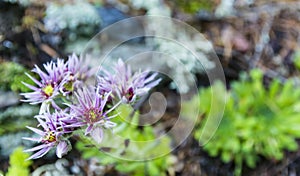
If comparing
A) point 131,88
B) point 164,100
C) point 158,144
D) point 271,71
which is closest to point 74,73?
point 131,88

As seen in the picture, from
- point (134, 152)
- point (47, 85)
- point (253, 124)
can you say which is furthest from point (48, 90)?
point (253, 124)

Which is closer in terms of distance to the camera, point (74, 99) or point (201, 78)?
point (74, 99)

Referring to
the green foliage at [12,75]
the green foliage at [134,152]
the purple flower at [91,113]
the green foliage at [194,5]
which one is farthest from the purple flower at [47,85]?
the green foliage at [194,5]

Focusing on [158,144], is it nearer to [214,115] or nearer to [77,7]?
[214,115]

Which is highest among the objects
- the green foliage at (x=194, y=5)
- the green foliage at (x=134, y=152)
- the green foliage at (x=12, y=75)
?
the green foliage at (x=194, y=5)

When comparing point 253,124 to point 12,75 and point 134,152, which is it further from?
point 12,75

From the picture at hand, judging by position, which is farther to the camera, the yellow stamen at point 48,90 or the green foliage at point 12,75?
the green foliage at point 12,75

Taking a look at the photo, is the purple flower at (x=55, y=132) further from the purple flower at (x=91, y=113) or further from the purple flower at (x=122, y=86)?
the purple flower at (x=122, y=86)
